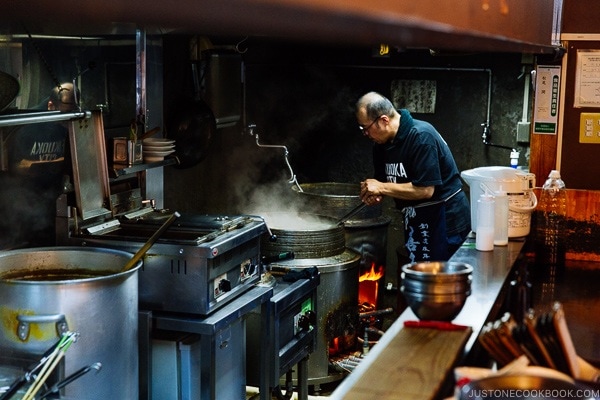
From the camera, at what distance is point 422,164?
5375 mm

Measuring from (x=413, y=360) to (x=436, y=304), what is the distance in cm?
31

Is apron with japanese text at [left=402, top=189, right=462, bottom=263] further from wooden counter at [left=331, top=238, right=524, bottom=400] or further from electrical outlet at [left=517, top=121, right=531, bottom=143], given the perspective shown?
wooden counter at [left=331, top=238, right=524, bottom=400]

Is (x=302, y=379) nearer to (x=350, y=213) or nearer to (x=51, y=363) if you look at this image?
(x=350, y=213)

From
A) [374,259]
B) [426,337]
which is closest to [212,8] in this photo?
[426,337]

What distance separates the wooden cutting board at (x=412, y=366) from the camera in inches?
75.4

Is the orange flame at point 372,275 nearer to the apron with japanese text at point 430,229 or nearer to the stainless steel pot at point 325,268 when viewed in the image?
the stainless steel pot at point 325,268

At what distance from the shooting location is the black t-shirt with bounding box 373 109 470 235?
5387 mm

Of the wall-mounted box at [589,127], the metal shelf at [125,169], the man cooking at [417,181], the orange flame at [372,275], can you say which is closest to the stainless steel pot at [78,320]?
the metal shelf at [125,169]

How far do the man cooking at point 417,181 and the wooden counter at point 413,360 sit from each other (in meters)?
2.45

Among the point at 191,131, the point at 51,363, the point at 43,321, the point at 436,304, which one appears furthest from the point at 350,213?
the point at 436,304

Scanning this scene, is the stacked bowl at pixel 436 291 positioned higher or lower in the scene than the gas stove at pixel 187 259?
higher

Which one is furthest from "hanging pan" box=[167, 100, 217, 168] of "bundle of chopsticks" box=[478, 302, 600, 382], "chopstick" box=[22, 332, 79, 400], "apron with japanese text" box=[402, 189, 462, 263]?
"bundle of chopsticks" box=[478, 302, 600, 382]

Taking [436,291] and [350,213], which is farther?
[350,213]

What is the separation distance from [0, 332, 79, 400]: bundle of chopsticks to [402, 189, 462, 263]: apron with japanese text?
2.80 metres
